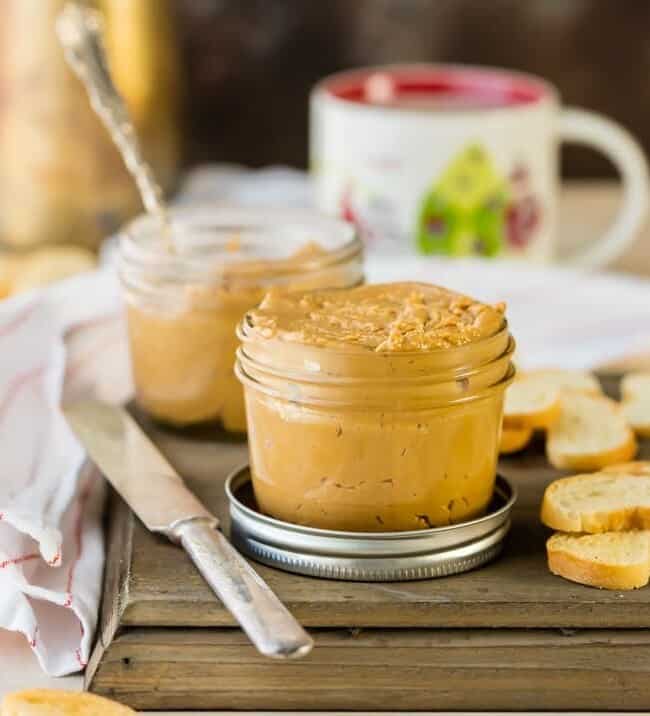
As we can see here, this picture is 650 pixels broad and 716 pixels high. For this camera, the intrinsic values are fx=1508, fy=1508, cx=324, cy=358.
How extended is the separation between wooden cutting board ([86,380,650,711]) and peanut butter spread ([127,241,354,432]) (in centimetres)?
30

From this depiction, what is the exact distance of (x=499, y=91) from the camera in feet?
5.79

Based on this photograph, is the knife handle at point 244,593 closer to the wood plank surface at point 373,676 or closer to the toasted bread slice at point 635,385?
the wood plank surface at point 373,676

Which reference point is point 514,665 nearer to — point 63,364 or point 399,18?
point 63,364

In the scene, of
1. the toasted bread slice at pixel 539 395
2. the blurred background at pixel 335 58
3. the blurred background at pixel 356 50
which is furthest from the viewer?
the blurred background at pixel 356 50

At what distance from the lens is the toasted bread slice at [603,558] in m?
0.87

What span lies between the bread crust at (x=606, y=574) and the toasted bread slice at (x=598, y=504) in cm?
4

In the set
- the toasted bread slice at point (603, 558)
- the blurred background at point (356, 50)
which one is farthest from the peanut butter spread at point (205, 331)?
the blurred background at point (356, 50)

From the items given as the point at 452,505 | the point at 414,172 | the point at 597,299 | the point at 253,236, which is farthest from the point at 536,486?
the point at 414,172

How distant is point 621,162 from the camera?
1709 millimetres

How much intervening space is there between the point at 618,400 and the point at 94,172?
73 centimetres

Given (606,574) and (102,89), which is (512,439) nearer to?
(606,574)

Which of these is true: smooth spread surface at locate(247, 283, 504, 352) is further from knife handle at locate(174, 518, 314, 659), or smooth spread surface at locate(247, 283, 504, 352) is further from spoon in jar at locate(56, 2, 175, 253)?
spoon in jar at locate(56, 2, 175, 253)

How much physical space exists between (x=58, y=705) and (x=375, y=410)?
0.79 ft

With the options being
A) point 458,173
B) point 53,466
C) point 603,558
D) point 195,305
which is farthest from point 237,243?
point 603,558
